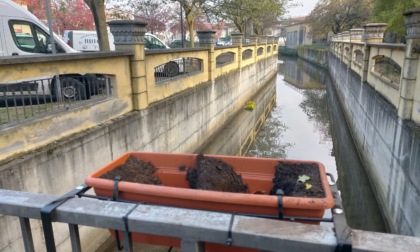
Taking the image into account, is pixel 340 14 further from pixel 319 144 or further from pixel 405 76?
pixel 405 76

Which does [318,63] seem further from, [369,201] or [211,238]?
[211,238]

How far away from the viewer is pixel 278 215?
1.72 metres

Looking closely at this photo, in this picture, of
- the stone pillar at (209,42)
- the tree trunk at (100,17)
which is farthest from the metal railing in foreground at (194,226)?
the stone pillar at (209,42)

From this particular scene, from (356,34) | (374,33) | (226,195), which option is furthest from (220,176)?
(356,34)

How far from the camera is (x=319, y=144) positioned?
34.6 ft

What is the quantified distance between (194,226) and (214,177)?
3.16 feet

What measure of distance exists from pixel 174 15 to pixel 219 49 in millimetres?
25281

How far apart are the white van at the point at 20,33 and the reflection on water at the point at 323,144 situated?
6171mm

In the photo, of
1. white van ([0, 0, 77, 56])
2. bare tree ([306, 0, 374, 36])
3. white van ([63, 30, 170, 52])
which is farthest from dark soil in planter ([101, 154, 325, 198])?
bare tree ([306, 0, 374, 36])

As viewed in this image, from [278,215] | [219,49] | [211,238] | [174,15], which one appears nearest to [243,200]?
[278,215]

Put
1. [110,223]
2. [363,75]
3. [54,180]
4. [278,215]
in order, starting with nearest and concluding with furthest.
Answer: [110,223], [278,215], [54,180], [363,75]

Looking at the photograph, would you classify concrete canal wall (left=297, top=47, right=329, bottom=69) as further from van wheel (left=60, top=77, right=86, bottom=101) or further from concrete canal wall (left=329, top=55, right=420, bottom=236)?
van wheel (left=60, top=77, right=86, bottom=101)

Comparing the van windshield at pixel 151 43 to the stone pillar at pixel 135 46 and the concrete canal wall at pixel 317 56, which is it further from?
the concrete canal wall at pixel 317 56

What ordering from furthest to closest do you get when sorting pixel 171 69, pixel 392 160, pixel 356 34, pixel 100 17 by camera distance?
pixel 356 34 < pixel 171 69 < pixel 100 17 < pixel 392 160
